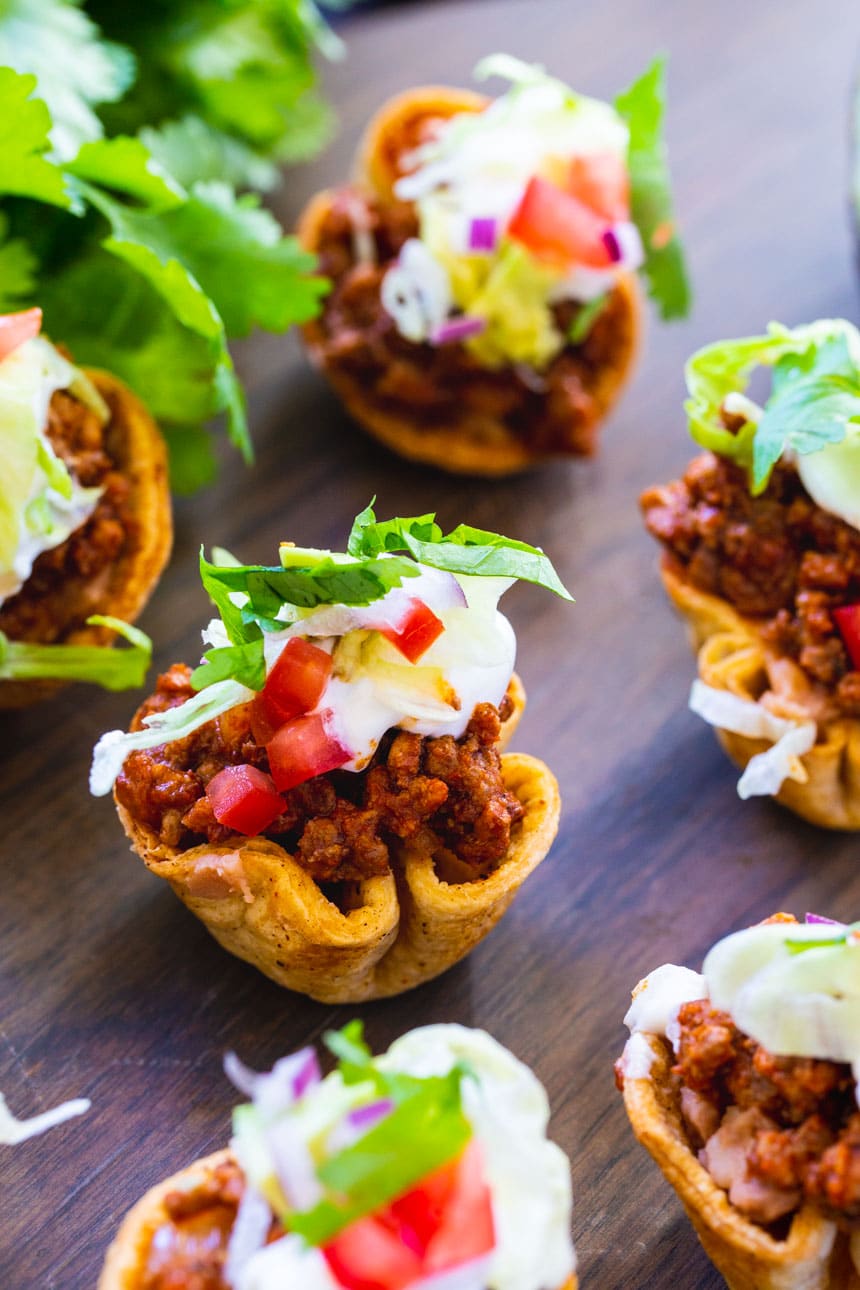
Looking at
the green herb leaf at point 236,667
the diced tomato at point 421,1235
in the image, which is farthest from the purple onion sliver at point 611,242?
the diced tomato at point 421,1235

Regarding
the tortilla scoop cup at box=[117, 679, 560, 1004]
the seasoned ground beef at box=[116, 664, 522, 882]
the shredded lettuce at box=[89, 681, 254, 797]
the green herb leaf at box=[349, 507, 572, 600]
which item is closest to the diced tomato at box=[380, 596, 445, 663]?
the green herb leaf at box=[349, 507, 572, 600]

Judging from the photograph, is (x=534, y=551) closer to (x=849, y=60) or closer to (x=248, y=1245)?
(x=248, y=1245)

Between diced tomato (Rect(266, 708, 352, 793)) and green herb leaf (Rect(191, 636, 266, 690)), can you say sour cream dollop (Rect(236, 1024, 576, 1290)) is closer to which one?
diced tomato (Rect(266, 708, 352, 793))

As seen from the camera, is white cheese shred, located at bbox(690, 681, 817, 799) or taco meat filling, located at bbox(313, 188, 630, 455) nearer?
white cheese shred, located at bbox(690, 681, 817, 799)

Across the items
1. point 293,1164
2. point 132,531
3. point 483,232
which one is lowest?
point 293,1164

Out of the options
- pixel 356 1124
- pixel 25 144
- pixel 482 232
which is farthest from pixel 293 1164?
pixel 482 232

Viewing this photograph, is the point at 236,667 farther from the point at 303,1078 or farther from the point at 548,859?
the point at 548,859

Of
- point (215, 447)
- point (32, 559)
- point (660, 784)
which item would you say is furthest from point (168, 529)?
point (660, 784)
